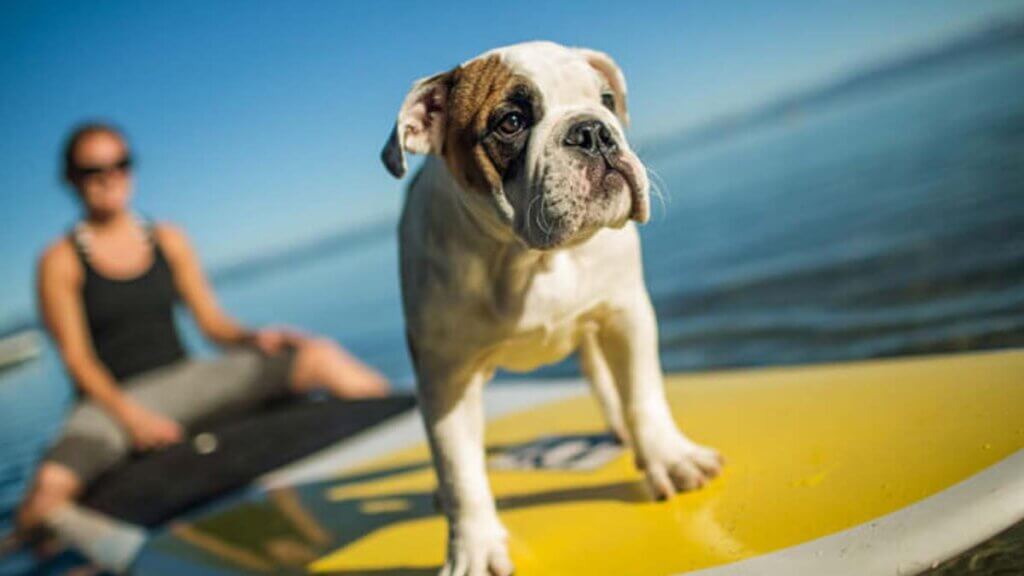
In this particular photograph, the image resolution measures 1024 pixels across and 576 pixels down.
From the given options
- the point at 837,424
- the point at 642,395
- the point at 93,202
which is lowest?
the point at 837,424

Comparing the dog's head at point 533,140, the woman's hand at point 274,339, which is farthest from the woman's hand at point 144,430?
the dog's head at point 533,140

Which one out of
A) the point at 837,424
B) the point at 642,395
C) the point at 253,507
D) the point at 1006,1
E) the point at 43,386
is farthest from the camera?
the point at 43,386

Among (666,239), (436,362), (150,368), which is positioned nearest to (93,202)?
(150,368)

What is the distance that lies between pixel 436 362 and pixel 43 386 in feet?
15.5

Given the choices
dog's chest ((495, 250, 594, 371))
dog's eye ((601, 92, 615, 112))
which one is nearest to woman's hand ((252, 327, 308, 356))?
dog's chest ((495, 250, 594, 371))

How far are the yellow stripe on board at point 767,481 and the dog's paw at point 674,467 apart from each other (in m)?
0.03

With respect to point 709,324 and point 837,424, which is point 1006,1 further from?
point 709,324

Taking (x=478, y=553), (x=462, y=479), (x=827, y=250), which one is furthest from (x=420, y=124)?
(x=827, y=250)

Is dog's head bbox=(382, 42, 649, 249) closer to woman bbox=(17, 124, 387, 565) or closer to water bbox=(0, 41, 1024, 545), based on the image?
water bbox=(0, 41, 1024, 545)

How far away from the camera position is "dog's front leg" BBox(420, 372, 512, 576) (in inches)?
64.9

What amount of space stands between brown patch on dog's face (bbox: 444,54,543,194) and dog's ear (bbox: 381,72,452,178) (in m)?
0.03

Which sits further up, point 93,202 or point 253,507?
point 93,202

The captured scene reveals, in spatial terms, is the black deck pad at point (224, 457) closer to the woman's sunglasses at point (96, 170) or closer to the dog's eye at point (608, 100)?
the woman's sunglasses at point (96, 170)

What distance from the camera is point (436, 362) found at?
1691 millimetres
